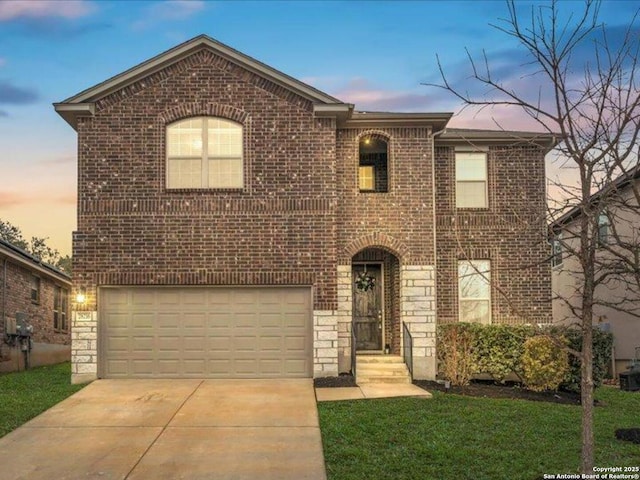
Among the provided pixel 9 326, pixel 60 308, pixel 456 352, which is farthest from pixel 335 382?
pixel 60 308

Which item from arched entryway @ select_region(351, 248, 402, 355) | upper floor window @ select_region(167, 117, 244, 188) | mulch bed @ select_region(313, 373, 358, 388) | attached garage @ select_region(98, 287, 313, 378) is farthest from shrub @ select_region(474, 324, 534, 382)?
upper floor window @ select_region(167, 117, 244, 188)

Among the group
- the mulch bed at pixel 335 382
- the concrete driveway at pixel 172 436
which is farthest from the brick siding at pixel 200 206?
the concrete driveway at pixel 172 436

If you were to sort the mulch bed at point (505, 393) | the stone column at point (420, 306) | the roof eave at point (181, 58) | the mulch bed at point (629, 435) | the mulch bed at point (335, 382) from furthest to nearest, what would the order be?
the stone column at point (420, 306) < the roof eave at point (181, 58) < the mulch bed at point (335, 382) < the mulch bed at point (505, 393) < the mulch bed at point (629, 435)

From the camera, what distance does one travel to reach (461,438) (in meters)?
10.3

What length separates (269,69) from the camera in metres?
15.8

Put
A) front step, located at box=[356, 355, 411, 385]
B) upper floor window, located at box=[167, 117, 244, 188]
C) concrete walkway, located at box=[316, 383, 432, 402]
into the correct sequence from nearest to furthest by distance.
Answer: concrete walkway, located at box=[316, 383, 432, 402] < front step, located at box=[356, 355, 411, 385] < upper floor window, located at box=[167, 117, 244, 188]

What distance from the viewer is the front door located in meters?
17.9

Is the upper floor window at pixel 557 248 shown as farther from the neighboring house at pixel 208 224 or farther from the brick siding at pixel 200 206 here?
the brick siding at pixel 200 206

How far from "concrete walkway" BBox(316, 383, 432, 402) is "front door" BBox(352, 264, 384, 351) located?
9.81ft

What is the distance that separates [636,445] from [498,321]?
7.57 metres

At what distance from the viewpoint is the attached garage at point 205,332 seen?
51.6 feet

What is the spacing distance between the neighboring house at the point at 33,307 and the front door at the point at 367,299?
1013cm

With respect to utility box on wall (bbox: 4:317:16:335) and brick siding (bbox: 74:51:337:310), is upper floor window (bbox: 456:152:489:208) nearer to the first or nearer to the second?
brick siding (bbox: 74:51:337:310)

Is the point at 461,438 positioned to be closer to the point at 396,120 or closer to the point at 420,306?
the point at 420,306
